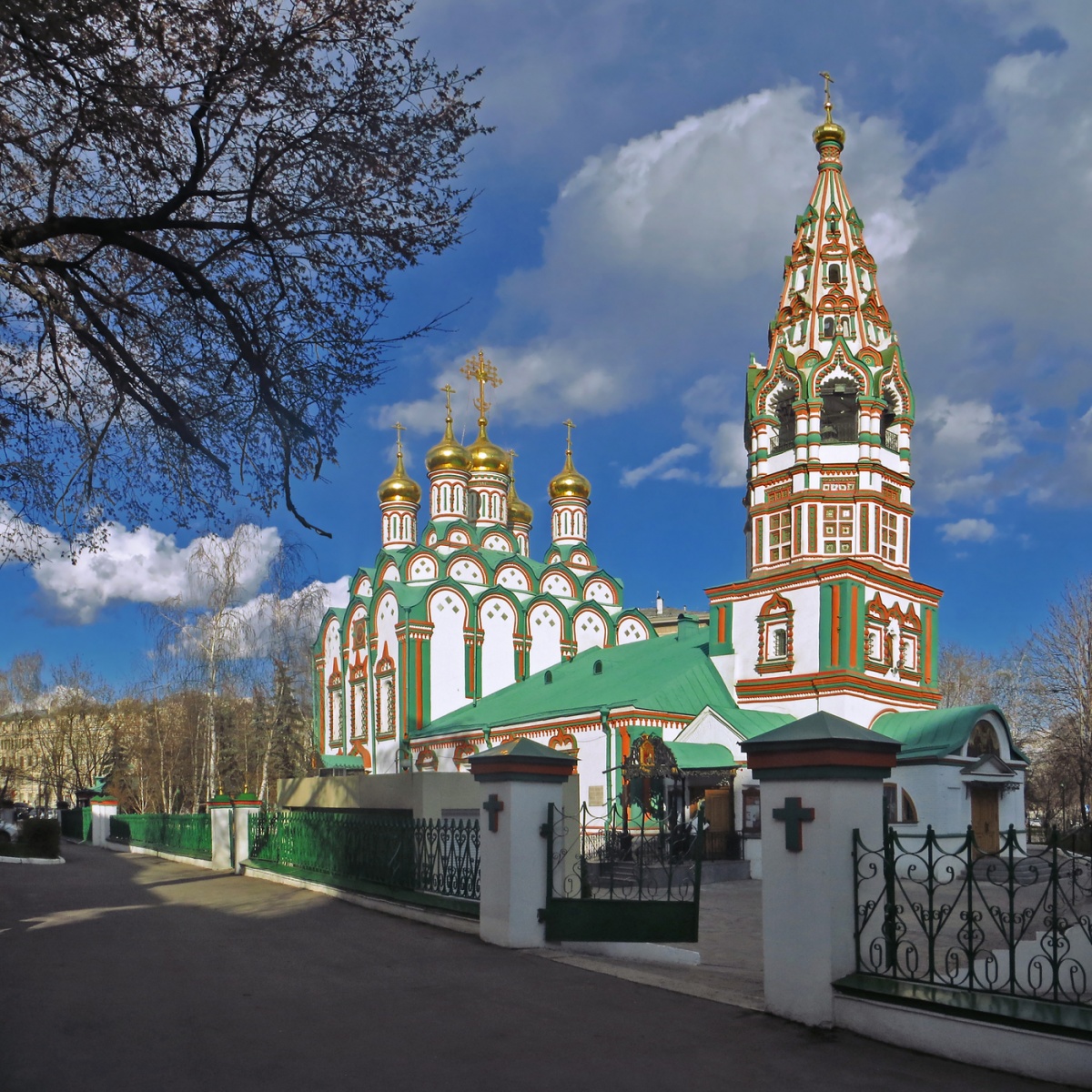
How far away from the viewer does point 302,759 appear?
51219 mm

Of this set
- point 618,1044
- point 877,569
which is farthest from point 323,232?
point 877,569

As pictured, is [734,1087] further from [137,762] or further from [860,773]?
[137,762]

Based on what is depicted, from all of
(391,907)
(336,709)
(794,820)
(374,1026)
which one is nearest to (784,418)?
(391,907)

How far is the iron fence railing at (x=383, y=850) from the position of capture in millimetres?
9781

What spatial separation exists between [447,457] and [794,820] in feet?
126

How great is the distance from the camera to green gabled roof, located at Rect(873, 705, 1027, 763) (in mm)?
22562

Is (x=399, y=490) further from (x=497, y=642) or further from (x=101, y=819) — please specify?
(x=101, y=819)

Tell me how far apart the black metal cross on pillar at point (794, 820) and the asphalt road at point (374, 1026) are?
0.95 metres

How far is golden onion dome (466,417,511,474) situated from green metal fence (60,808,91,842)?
19835mm

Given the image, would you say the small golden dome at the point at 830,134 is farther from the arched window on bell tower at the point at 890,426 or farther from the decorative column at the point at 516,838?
the decorative column at the point at 516,838

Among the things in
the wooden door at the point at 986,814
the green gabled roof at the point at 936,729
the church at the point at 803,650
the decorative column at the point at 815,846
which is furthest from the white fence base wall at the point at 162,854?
the wooden door at the point at 986,814

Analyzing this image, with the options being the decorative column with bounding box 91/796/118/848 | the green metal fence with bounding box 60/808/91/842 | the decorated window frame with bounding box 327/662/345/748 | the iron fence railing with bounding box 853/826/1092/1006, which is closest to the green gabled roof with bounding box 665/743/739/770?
the decorative column with bounding box 91/796/118/848

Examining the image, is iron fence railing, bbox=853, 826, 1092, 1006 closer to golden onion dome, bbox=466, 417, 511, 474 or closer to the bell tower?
the bell tower

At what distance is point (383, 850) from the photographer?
1147 cm
